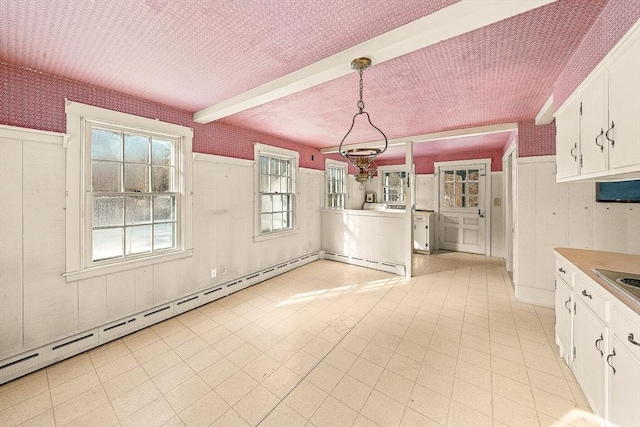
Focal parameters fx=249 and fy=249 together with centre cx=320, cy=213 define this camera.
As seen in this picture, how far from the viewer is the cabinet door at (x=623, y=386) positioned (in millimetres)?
1134

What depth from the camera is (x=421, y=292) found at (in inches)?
148

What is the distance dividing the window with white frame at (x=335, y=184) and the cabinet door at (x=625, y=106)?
15.2 ft

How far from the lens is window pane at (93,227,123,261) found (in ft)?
8.22

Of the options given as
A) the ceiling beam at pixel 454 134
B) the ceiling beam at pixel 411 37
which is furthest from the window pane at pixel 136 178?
the ceiling beam at pixel 454 134

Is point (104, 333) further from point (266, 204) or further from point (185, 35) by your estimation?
point (185, 35)

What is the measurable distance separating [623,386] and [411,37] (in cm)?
216

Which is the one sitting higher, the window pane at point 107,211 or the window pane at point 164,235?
the window pane at point 107,211

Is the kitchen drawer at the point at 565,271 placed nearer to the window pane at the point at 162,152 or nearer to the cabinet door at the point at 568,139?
the cabinet door at the point at 568,139

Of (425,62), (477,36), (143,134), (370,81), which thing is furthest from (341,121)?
(143,134)

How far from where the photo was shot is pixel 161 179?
3.01 meters

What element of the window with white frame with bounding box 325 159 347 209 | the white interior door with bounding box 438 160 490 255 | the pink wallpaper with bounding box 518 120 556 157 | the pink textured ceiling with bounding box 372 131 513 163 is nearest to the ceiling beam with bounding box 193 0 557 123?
the pink wallpaper with bounding box 518 120 556 157

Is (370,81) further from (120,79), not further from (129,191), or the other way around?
(129,191)

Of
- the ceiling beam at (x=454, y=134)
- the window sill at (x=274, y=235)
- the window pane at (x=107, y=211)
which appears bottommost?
the window sill at (x=274, y=235)

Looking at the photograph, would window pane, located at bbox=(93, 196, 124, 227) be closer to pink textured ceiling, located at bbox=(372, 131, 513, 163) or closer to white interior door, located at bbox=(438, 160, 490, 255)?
pink textured ceiling, located at bbox=(372, 131, 513, 163)
